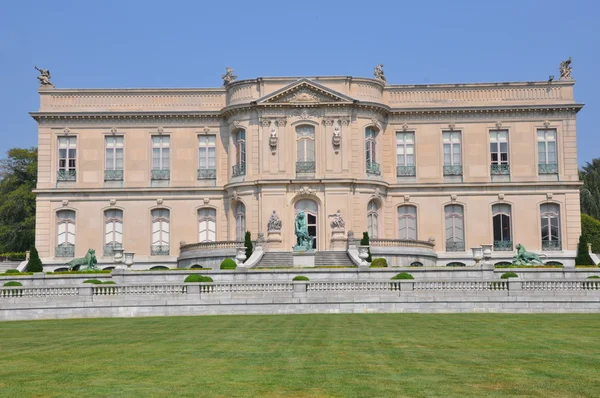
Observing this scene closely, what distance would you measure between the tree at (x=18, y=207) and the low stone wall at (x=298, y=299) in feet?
128

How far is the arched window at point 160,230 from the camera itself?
51.7 metres

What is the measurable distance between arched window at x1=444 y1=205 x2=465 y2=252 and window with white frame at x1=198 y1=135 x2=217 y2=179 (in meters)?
14.3

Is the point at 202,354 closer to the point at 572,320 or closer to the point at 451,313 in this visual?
the point at 572,320

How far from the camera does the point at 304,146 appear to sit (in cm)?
5000

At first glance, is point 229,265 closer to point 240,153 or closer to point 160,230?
point 240,153

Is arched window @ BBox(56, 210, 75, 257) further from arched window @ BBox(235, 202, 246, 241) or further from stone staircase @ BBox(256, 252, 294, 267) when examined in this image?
stone staircase @ BBox(256, 252, 294, 267)

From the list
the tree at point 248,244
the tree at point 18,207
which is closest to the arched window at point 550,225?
the tree at point 248,244

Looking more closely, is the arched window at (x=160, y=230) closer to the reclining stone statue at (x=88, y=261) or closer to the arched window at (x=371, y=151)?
the reclining stone statue at (x=88, y=261)

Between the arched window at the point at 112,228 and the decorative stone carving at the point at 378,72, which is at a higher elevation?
the decorative stone carving at the point at 378,72

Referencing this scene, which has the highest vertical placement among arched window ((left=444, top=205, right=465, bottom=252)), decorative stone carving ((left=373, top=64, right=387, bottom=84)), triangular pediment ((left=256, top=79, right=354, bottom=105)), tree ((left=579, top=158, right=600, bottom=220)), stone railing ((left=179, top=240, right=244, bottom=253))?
decorative stone carving ((left=373, top=64, right=387, bottom=84))

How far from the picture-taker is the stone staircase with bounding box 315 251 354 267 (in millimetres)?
44000

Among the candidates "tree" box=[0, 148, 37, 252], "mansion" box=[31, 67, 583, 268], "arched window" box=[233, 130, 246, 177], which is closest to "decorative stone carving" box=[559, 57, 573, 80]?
"mansion" box=[31, 67, 583, 268]

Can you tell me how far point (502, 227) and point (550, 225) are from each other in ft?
9.16

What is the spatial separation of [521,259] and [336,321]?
69.6 ft
